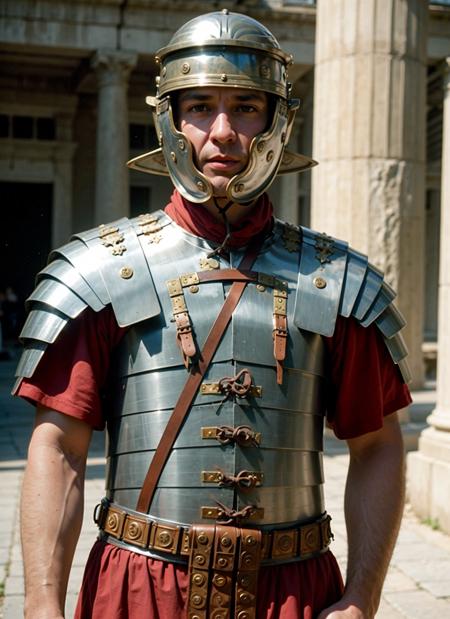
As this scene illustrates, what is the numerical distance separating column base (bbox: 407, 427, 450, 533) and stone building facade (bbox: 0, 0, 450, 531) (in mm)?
25

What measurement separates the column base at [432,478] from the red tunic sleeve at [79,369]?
446 cm

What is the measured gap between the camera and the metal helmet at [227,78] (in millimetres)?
1988

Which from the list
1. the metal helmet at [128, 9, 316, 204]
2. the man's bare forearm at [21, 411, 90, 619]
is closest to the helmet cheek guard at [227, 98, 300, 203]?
the metal helmet at [128, 9, 316, 204]

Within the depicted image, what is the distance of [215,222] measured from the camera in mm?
2076

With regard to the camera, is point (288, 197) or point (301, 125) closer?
point (288, 197)

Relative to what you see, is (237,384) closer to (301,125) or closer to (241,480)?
(241,480)

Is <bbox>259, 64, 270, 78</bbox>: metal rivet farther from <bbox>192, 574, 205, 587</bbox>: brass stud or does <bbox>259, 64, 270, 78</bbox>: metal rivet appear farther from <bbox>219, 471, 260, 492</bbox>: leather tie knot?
<bbox>192, 574, 205, 587</bbox>: brass stud

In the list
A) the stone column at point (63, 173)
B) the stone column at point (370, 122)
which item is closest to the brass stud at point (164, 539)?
the stone column at point (370, 122)

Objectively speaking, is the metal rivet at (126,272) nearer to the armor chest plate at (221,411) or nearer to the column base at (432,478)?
the armor chest plate at (221,411)

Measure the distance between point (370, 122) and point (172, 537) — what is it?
22.1ft

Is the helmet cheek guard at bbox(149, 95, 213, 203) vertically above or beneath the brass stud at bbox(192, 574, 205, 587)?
above

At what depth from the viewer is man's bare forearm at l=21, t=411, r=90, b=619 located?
1802mm

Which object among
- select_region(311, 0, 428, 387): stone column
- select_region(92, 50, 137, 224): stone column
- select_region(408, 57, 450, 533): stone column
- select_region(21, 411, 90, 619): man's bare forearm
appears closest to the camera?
select_region(21, 411, 90, 619): man's bare forearm

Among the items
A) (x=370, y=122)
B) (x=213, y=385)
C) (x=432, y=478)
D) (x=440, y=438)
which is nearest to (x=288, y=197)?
(x=370, y=122)
